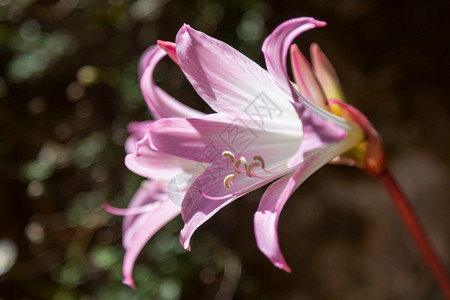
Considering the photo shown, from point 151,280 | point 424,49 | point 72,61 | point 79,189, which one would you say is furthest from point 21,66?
point 424,49

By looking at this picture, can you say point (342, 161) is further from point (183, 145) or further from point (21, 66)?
point (21, 66)

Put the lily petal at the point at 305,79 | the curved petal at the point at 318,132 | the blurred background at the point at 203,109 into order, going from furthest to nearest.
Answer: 1. the blurred background at the point at 203,109
2. the lily petal at the point at 305,79
3. the curved petal at the point at 318,132

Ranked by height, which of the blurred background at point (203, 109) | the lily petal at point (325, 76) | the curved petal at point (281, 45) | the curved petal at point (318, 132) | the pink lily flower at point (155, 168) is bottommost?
the blurred background at point (203, 109)

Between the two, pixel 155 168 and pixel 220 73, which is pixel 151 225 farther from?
pixel 220 73

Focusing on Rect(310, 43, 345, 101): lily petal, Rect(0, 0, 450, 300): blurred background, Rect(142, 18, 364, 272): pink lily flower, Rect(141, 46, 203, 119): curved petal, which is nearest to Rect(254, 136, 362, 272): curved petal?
Rect(142, 18, 364, 272): pink lily flower

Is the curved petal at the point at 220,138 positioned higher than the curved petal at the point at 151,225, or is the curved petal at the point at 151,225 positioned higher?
the curved petal at the point at 220,138

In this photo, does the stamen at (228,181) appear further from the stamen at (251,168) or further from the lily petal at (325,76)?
the lily petal at (325,76)

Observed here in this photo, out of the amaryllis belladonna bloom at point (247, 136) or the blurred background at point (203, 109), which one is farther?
the blurred background at point (203, 109)

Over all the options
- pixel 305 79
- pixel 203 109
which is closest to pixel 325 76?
pixel 305 79

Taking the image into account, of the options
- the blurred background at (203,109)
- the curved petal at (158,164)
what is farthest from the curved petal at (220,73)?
the blurred background at (203,109)
